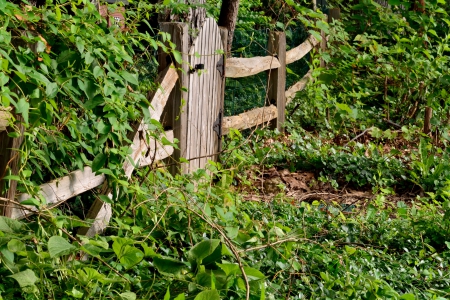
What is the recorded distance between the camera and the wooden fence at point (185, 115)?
457 centimetres

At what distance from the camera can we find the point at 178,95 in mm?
5887

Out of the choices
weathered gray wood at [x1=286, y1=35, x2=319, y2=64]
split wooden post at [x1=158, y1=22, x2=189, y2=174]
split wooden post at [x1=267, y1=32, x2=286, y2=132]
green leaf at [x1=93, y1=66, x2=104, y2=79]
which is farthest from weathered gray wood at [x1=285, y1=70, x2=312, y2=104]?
green leaf at [x1=93, y1=66, x2=104, y2=79]

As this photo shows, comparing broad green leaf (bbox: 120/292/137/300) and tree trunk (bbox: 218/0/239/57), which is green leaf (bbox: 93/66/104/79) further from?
tree trunk (bbox: 218/0/239/57)

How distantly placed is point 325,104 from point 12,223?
20.2ft

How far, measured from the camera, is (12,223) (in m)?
3.57

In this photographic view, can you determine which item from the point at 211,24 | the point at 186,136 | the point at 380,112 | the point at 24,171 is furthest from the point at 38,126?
the point at 380,112

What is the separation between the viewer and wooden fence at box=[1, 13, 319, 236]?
4566mm

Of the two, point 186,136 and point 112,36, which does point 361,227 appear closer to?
point 186,136

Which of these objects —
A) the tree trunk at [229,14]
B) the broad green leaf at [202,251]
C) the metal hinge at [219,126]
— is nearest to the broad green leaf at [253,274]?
the broad green leaf at [202,251]

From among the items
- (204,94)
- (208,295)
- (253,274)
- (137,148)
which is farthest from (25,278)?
(204,94)

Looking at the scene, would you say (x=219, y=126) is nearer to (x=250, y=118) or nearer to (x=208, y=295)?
(x=250, y=118)

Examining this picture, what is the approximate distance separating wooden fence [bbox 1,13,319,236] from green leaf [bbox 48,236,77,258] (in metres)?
0.76

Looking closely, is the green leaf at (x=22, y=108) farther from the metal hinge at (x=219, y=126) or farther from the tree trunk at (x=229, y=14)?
the tree trunk at (x=229, y=14)

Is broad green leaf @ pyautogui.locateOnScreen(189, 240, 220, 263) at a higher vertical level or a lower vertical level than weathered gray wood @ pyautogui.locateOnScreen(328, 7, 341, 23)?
lower
